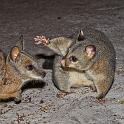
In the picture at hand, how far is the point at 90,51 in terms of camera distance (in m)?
6.04

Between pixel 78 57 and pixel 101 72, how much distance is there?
16.7 inches

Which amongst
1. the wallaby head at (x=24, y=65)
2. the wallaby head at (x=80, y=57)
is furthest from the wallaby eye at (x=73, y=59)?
the wallaby head at (x=24, y=65)

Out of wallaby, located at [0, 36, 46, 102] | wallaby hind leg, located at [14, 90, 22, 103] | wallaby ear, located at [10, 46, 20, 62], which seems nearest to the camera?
wallaby ear, located at [10, 46, 20, 62]

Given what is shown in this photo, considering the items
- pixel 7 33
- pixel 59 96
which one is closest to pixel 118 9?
pixel 7 33

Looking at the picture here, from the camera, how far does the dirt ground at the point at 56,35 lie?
19.7 ft

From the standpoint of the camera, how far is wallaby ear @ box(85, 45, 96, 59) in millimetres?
6016

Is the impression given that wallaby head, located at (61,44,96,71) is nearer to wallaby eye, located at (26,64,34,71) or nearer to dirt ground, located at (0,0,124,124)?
wallaby eye, located at (26,64,34,71)

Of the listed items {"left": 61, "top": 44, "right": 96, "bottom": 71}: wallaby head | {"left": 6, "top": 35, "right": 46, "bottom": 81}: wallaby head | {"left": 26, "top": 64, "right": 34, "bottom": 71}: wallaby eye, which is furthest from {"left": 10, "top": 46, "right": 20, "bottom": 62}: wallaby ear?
{"left": 61, "top": 44, "right": 96, "bottom": 71}: wallaby head

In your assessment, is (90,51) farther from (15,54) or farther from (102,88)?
(15,54)

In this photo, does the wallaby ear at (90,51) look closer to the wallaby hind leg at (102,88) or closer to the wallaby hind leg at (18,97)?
the wallaby hind leg at (102,88)

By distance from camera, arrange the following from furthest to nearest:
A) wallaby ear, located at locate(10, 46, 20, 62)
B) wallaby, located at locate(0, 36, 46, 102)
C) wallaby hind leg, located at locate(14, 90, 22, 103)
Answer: wallaby hind leg, located at locate(14, 90, 22, 103) → wallaby, located at locate(0, 36, 46, 102) → wallaby ear, located at locate(10, 46, 20, 62)

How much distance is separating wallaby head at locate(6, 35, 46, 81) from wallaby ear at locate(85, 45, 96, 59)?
2.25 feet

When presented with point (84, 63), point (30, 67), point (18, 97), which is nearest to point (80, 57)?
point (84, 63)

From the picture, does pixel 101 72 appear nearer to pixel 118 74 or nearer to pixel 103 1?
pixel 118 74
